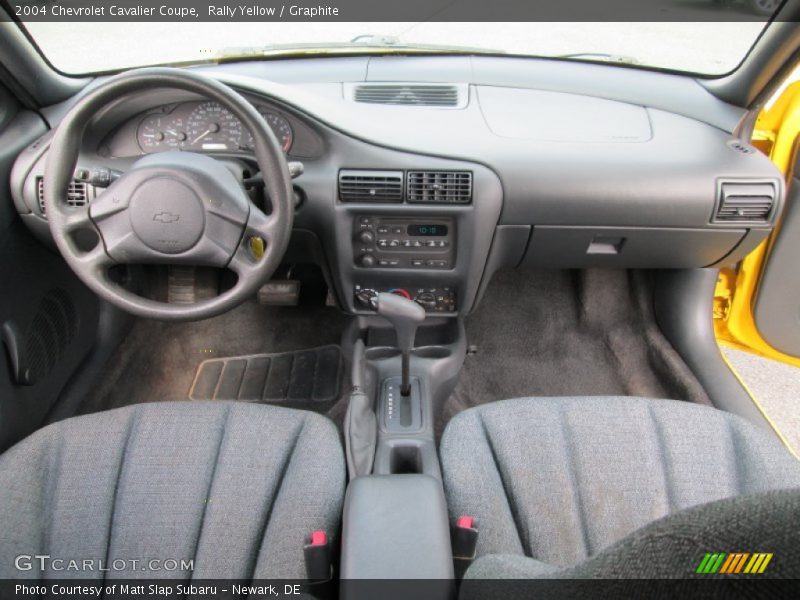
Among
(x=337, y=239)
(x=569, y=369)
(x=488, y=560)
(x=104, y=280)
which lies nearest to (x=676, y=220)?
(x=569, y=369)

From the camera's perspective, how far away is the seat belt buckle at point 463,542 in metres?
0.98

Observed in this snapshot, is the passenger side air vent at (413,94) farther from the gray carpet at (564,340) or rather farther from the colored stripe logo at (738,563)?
the colored stripe logo at (738,563)

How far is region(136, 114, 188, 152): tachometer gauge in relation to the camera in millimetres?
1488

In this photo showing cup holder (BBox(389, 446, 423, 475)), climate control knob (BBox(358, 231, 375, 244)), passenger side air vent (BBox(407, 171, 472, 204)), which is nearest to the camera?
cup holder (BBox(389, 446, 423, 475))

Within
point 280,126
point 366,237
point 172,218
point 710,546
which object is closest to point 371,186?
point 366,237

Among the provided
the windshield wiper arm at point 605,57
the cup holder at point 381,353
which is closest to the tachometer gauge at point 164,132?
the cup holder at point 381,353

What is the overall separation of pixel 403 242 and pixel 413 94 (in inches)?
16.8

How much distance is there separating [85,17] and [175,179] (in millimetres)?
966

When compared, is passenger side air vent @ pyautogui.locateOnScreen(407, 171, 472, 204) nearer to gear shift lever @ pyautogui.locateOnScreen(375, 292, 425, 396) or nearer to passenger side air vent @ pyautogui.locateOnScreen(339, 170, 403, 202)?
passenger side air vent @ pyautogui.locateOnScreen(339, 170, 403, 202)

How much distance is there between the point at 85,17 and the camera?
171cm

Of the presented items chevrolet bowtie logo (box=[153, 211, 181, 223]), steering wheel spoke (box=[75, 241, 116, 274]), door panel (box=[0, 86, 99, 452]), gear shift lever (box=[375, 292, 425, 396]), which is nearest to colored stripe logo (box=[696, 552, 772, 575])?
gear shift lever (box=[375, 292, 425, 396])

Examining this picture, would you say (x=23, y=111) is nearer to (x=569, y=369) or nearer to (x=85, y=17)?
(x=85, y=17)

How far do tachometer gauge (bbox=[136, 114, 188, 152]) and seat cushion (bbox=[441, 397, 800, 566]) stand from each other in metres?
1.04

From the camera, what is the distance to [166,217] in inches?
46.1
